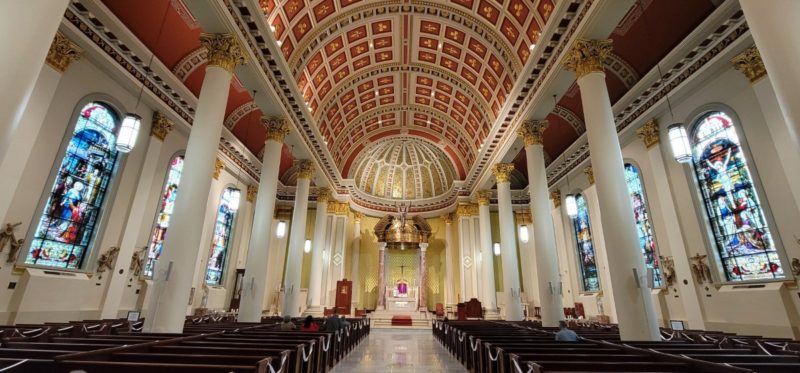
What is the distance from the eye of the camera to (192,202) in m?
6.44

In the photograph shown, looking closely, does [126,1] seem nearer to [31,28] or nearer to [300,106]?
[300,106]

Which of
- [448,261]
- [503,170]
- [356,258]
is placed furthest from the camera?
[356,258]

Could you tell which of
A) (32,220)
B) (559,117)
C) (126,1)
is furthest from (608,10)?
(32,220)

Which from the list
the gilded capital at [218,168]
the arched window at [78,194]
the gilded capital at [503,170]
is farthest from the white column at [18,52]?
the gilded capital at [503,170]

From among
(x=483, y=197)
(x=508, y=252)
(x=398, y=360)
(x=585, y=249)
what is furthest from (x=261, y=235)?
(x=585, y=249)

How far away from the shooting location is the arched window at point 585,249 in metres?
14.7

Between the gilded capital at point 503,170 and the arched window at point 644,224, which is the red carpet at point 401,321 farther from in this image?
the arched window at point 644,224

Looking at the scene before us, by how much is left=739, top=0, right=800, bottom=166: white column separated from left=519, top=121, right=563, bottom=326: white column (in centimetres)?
742

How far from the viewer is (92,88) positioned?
9.04 m

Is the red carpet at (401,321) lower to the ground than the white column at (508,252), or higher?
lower

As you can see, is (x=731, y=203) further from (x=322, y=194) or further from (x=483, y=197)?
(x=322, y=194)

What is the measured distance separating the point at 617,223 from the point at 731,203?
5.09 meters

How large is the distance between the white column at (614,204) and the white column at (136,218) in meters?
12.7

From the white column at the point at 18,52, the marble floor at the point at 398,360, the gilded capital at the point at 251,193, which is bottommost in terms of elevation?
the marble floor at the point at 398,360
